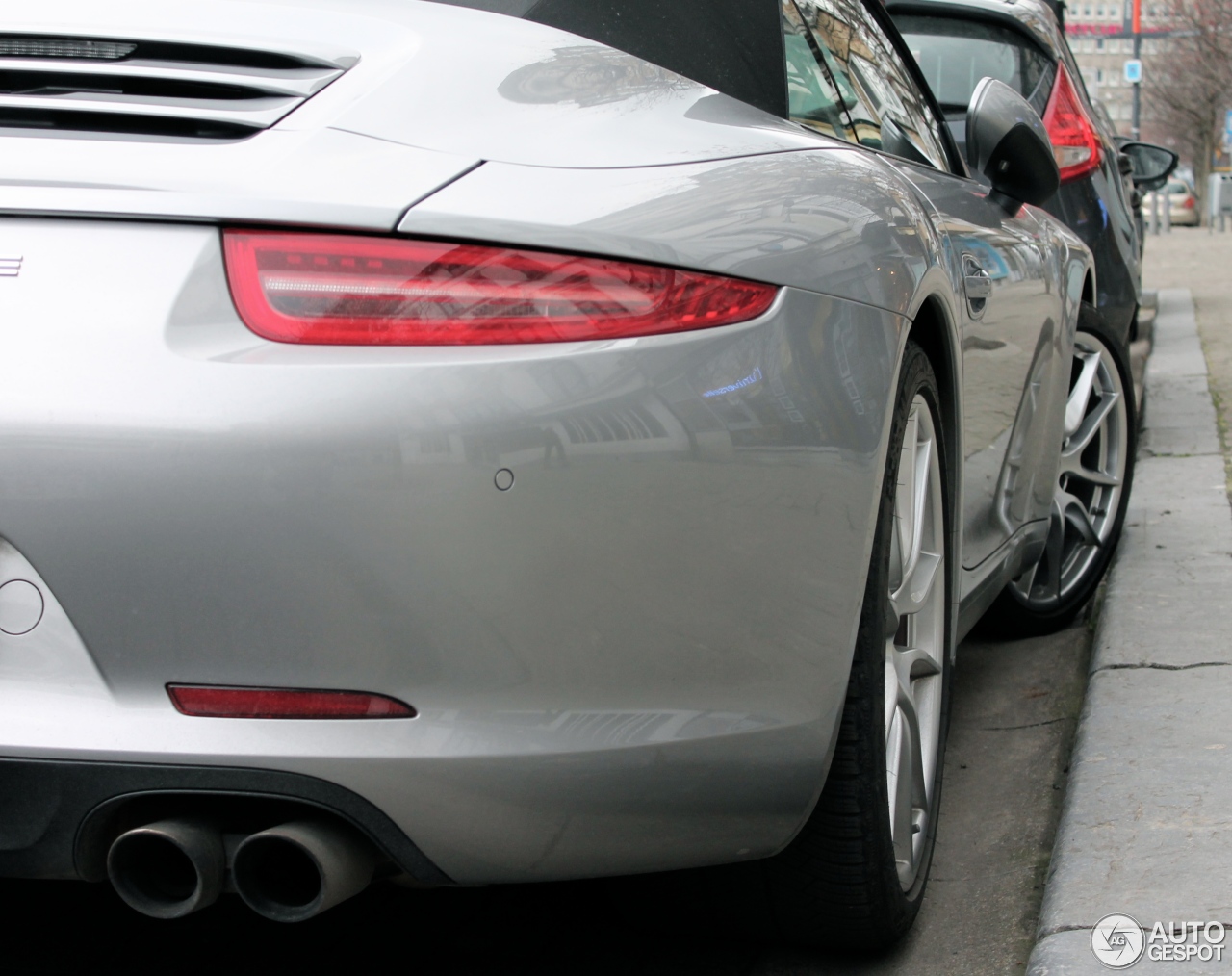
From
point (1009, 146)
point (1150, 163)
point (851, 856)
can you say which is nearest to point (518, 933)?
point (851, 856)

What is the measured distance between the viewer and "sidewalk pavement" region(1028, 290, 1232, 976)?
83.6 inches

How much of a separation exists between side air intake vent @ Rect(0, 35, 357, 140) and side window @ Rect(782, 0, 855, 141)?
0.80 m

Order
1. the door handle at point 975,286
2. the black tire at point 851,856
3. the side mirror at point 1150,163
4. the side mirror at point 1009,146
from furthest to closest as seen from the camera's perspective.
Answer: the side mirror at point 1150,163, the side mirror at point 1009,146, the door handle at point 975,286, the black tire at point 851,856

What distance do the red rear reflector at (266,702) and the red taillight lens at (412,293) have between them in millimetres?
357

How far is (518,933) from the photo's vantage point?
7.75 ft

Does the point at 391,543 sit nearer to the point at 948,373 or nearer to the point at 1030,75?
the point at 948,373

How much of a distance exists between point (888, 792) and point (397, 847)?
2.60ft

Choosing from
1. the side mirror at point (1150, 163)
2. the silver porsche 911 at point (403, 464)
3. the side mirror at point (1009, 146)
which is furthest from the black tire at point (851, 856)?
the side mirror at point (1150, 163)

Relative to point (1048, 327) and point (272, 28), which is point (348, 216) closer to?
point (272, 28)

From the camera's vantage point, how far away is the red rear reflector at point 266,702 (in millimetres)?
1526

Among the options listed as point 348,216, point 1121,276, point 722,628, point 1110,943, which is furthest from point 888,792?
point 1121,276

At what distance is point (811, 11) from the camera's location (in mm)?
2574

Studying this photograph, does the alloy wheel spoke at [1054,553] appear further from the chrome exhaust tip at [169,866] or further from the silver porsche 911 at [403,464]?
the chrome exhaust tip at [169,866]

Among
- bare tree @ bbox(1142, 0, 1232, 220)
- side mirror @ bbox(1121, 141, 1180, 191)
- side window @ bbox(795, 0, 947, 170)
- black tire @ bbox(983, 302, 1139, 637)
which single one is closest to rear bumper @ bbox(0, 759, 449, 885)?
side window @ bbox(795, 0, 947, 170)
